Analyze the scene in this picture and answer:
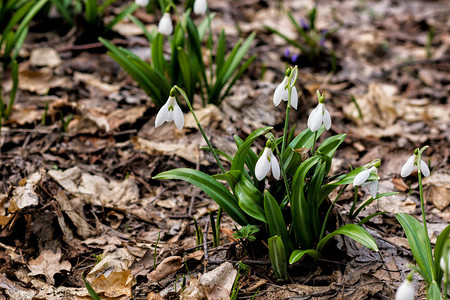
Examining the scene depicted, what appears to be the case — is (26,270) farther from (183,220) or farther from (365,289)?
(365,289)

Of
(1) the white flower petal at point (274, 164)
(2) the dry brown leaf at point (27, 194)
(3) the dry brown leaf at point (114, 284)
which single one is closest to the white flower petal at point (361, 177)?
(1) the white flower petal at point (274, 164)

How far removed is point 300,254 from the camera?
184 centimetres

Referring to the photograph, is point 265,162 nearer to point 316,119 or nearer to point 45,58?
point 316,119

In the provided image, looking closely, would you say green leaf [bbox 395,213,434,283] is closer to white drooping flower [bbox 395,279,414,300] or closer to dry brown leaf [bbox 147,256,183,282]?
white drooping flower [bbox 395,279,414,300]

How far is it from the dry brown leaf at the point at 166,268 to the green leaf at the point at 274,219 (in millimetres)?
498

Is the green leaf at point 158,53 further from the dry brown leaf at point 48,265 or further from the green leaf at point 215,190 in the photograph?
the dry brown leaf at point 48,265

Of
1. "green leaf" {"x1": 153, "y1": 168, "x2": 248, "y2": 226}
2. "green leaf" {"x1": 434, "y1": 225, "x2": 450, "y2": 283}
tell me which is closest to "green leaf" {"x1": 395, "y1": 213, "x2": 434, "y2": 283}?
"green leaf" {"x1": 434, "y1": 225, "x2": 450, "y2": 283}

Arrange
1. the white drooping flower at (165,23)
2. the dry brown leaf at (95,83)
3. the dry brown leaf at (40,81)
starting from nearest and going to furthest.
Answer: the white drooping flower at (165,23)
the dry brown leaf at (40,81)
the dry brown leaf at (95,83)

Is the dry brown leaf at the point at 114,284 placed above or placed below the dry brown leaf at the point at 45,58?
below

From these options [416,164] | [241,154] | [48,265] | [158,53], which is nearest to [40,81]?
[158,53]

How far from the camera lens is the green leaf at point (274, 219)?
71.9 inches

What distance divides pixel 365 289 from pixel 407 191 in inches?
43.4

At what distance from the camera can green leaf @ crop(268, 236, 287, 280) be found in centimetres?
183

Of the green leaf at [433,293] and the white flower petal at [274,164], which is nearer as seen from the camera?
the green leaf at [433,293]
